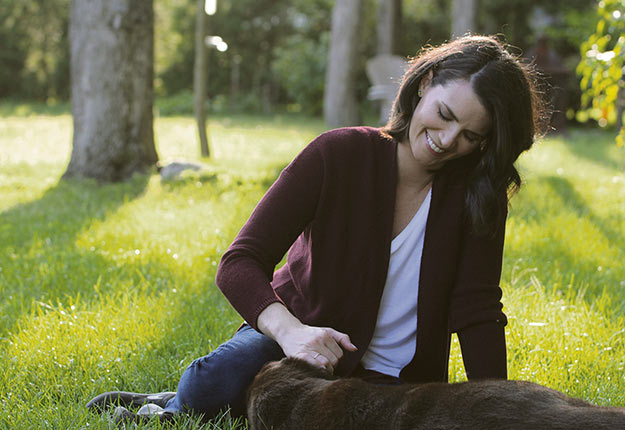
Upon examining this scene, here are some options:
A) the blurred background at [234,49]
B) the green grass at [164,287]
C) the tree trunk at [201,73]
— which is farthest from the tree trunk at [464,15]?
the blurred background at [234,49]

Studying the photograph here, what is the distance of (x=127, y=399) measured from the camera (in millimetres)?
2381

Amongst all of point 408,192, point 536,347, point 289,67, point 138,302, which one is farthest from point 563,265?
point 289,67

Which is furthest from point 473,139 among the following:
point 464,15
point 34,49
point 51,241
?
point 34,49

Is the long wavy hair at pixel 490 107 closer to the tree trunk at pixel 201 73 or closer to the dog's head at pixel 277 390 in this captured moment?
the dog's head at pixel 277 390

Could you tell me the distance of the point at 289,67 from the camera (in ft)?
73.5

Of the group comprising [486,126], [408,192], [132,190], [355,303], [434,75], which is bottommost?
[132,190]

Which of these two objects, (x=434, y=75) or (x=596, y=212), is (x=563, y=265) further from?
(x=434, y=75)

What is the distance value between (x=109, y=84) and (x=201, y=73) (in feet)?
6.71

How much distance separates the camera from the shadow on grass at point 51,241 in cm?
353

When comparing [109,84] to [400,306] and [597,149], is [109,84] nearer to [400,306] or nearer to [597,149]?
[400,306]

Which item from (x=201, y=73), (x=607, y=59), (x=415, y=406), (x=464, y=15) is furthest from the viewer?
(x=464, y=15)

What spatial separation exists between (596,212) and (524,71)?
403 cm

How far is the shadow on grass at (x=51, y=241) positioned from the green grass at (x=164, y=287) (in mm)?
12

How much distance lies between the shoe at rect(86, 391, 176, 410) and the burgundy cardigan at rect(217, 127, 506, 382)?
591mm
